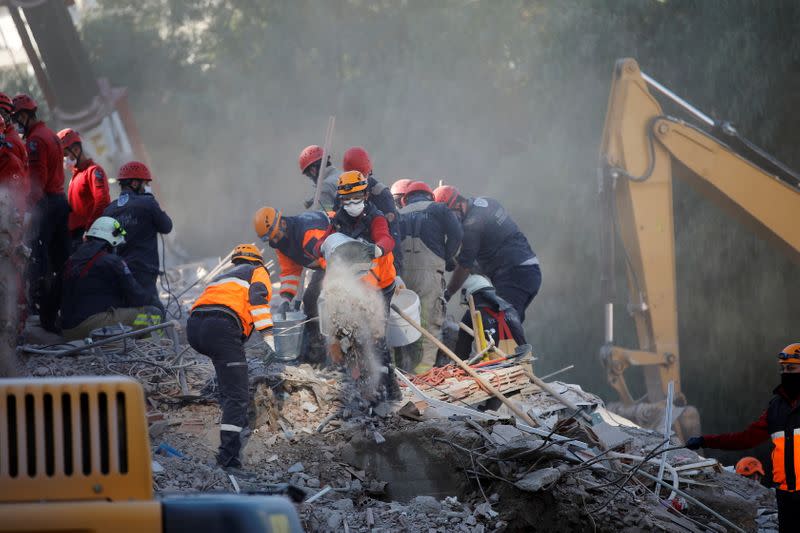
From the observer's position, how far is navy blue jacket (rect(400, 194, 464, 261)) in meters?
9.56

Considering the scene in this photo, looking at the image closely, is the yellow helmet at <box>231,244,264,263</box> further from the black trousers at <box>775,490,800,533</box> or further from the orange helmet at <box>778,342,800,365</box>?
the black trousers at <box>775,490,800,533</box>

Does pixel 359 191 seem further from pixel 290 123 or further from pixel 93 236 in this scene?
pixel 290 123

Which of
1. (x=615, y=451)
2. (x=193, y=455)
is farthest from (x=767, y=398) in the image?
(x=193, y=455)

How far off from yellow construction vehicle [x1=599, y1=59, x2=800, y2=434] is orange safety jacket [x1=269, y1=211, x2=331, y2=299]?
4.42m

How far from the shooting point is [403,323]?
335 inches

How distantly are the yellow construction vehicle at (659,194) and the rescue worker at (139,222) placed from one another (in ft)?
17.7

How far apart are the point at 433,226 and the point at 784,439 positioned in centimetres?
460

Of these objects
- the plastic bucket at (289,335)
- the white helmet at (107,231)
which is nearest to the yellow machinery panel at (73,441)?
the plastic bucket at (289,335)

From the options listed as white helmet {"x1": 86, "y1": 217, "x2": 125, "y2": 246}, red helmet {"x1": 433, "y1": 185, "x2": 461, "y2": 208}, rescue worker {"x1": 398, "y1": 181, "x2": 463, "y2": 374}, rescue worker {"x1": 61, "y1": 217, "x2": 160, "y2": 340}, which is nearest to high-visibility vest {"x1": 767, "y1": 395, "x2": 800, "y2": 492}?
rescue worker {"x1": 398, "y1": 181, "x2": 463, "y2": 374}

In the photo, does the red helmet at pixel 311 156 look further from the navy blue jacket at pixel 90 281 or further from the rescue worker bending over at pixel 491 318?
the navy blue jacket at pixel 90 281

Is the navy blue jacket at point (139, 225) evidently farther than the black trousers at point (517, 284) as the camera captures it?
No

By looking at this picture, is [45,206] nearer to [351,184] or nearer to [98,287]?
[98,287]

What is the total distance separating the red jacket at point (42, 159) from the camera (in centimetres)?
873

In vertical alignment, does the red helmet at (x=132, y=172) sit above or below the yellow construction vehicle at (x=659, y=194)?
above
